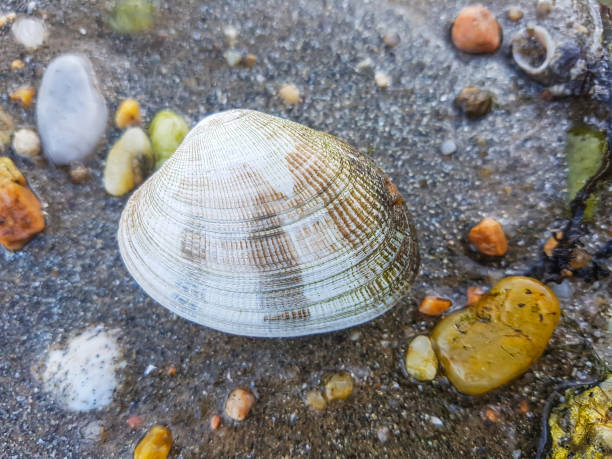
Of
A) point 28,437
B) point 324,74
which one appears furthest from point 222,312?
point 324,74

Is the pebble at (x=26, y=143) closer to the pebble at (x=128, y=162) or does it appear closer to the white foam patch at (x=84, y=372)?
the pebble at (x=128, y=162)

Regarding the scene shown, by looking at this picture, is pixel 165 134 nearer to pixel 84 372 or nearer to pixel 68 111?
pixel 68 111

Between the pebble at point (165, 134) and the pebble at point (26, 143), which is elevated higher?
the pebble at point (165, 134)

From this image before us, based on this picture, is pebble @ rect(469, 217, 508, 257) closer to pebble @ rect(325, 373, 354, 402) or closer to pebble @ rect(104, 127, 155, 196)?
pebble @ rect(325, 373, 354, 402)

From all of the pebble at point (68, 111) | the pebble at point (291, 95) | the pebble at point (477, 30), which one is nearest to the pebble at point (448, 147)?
the pebble at point (477, 30)

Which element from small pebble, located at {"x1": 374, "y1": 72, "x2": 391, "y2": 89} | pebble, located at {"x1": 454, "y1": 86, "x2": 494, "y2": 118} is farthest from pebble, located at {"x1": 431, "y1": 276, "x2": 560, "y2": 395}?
small pebble, located at {"x1": 374, "y1": 72, "x2": 391, "y2": 89}
